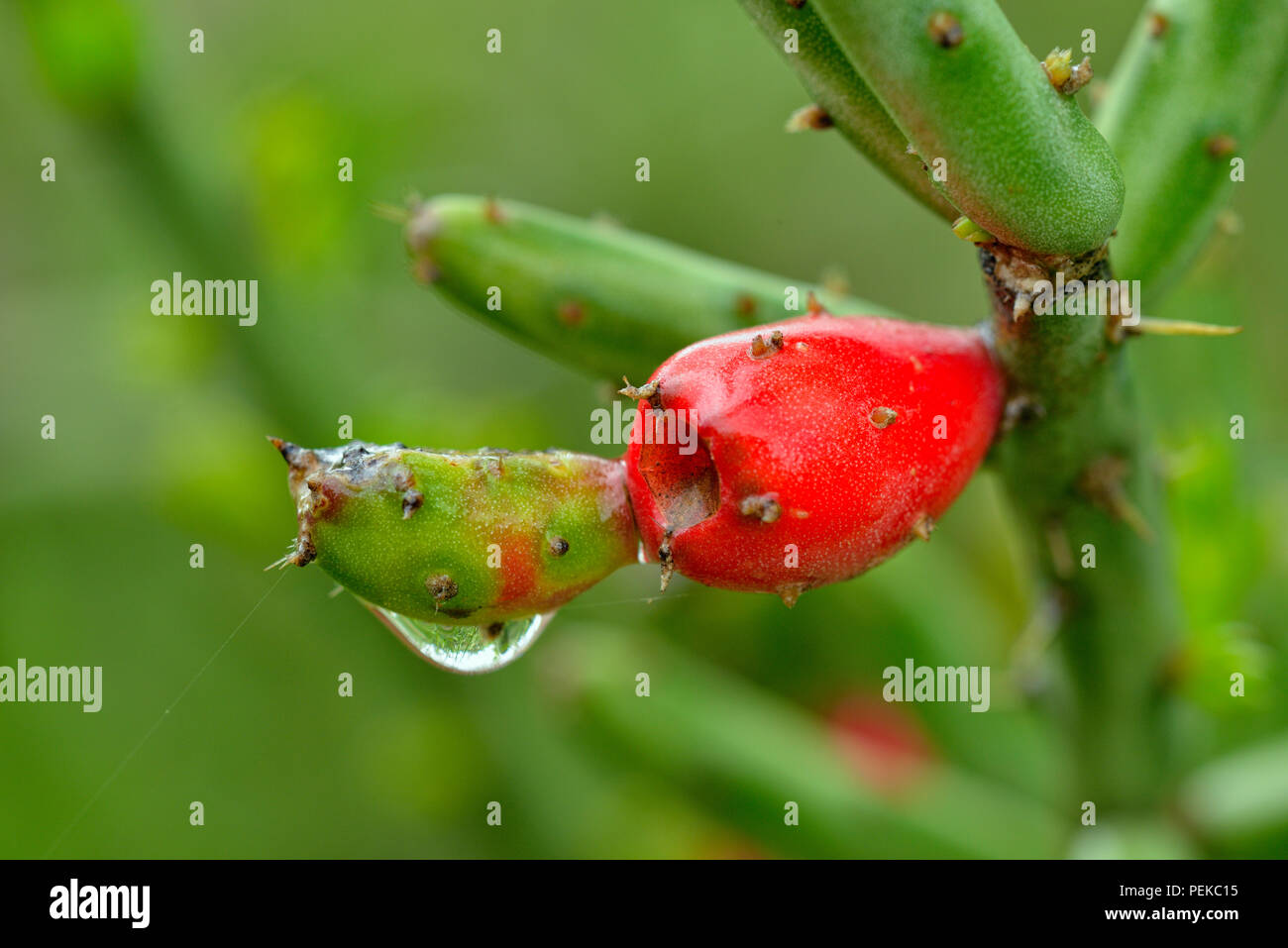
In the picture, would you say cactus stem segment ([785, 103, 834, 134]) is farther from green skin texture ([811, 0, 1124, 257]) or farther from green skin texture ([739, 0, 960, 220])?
green skin texture ([811, 0, 1124, 257])

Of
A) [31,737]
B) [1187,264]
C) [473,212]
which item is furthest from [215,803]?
[1187,264]

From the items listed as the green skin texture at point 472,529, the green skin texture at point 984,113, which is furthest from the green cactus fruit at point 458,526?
the green skin texture at point 984,113

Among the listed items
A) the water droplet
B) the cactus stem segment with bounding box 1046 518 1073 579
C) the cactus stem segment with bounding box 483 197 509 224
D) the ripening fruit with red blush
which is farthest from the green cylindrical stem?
the cactus stem segment with bounding box 483 197 509 224

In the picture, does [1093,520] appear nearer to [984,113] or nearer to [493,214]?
[984,113]

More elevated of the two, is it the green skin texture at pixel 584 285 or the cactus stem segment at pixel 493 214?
the cactus stem segment at pixel 493 214

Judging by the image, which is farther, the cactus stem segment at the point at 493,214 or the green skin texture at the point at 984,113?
the cactus stem segment at the point at 493,214

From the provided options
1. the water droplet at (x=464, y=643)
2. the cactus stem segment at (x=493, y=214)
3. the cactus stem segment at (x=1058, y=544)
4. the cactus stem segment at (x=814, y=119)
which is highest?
the cactus stem segment at (x=493, y=214)

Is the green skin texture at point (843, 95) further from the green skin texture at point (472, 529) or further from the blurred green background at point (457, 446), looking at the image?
the blurred green background at point (457, 446)
